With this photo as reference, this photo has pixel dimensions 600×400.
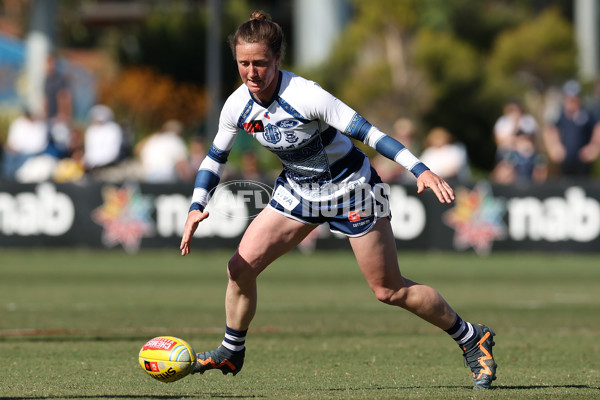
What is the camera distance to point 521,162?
68.8 feet

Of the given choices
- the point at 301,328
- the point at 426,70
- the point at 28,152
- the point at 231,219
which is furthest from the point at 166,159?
the point at 301,328

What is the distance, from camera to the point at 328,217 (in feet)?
24.3

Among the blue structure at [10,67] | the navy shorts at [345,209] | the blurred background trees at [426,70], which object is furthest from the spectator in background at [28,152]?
the navy shorts at [345,209]

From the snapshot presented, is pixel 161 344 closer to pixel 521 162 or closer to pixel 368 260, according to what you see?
pixel 368 260

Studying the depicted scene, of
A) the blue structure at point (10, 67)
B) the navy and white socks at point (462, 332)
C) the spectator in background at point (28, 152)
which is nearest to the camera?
the navy and white socks at point (462, 332)

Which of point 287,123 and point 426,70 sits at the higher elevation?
point 426,70

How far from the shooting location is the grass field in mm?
7402

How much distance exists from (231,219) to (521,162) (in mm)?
5382

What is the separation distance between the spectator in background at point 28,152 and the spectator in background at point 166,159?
Result: 187 cm

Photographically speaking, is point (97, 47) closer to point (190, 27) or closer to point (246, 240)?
point (190, 27)

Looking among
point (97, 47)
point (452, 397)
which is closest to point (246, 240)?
point (452, 397)

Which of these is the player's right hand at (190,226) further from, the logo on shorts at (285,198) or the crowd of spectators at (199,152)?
the crowd of spectators at (199,152)

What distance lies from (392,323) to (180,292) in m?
3.87

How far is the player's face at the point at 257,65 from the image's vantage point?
7051mm
